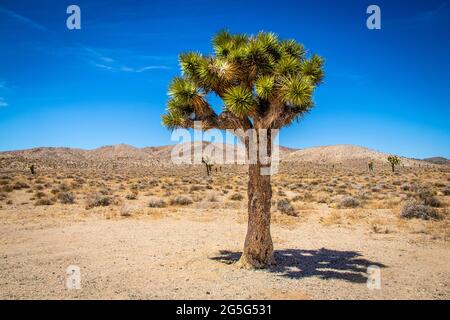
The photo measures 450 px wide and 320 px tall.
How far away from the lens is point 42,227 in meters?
13.5

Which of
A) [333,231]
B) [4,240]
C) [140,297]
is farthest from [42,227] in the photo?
[333,231]

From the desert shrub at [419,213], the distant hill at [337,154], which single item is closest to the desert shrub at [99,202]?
the desert shrub at [419,213]

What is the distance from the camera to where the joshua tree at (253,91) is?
25.7 feet

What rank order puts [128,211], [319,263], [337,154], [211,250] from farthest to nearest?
[337,154], [128,211], [211,250], [319,263]

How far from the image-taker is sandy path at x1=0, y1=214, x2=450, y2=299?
721 centimetres

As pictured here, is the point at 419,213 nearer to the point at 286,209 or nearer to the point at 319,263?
the point at 286,209

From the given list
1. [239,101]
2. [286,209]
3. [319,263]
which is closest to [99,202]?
→ [286,209]

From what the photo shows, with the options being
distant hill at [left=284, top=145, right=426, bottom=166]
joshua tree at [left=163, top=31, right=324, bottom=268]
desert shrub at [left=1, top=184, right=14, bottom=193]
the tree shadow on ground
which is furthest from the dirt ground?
distant hill at [left=284, top=145, right=426, bottom=166]

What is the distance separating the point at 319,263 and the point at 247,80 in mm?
4924

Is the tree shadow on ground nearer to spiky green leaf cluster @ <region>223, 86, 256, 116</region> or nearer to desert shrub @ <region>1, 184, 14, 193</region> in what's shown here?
spiky green leaf cluster @ <region>223, 86, 256, 116</region>

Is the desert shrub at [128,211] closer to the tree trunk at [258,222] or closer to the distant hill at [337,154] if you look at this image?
the tree trunk at [258,222]

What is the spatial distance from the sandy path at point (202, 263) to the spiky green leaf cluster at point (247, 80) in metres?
3.51

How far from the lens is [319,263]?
9.41m
